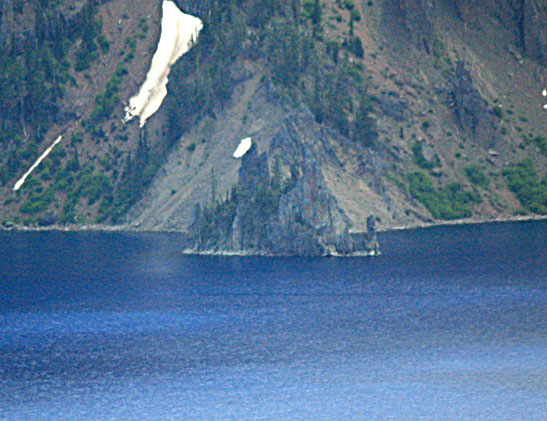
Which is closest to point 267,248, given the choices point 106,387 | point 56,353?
point 56,353

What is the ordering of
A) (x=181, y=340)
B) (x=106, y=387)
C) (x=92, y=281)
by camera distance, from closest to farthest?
(x=106, y=387), (x=181, y=340), (x=92, y=281)

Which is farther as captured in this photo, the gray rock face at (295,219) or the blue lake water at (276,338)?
the gray rock face at (295,219)

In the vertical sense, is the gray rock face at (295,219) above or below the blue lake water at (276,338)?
above

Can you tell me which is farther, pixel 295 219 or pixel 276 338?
pixel 295 219

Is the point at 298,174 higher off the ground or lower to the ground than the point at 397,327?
higher

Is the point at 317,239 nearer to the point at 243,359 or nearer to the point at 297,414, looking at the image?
the point at 243,359

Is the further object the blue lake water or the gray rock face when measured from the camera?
the gray rock face

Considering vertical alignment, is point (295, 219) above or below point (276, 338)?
above

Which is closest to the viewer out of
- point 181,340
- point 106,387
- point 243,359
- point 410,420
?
point 410,420
